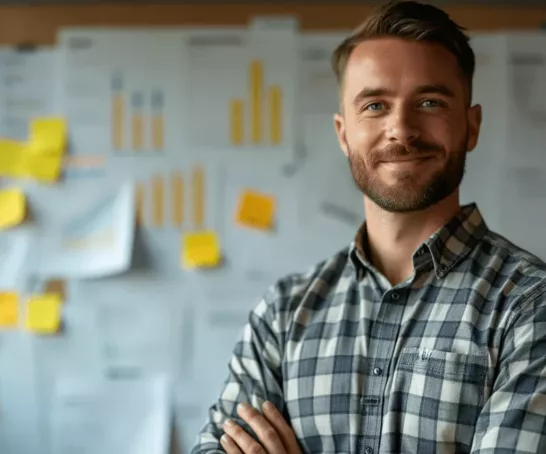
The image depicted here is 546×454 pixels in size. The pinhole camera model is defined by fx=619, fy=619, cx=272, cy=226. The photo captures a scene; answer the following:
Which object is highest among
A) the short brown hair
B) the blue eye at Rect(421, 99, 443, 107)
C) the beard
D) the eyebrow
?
the short brown hair

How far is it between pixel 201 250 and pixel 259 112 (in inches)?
15.0

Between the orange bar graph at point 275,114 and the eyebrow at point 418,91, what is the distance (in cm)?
48

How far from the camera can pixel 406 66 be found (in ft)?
3.51

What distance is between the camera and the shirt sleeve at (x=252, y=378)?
3.66 ft

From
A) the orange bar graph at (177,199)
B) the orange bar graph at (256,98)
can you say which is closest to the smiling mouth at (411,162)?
the orange bar graph at (256,98)

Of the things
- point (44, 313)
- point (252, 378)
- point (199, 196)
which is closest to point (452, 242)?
point (252, 378)

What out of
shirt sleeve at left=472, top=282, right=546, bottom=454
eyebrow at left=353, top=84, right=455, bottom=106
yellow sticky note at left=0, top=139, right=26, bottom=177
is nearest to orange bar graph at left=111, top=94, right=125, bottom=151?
yellow sticky note at left=0, top=139, right=26, bottom=177

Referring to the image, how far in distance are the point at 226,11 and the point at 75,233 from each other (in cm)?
69

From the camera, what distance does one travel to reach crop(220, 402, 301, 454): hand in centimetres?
105

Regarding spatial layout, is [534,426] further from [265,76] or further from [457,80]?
[265,76]

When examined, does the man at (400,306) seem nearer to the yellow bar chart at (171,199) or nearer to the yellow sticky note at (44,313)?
the yellow bar chart at (171,199)

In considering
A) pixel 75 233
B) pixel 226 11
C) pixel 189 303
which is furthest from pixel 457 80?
pixel 75 233

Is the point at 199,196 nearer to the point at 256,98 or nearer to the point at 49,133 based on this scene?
the point at 256,98

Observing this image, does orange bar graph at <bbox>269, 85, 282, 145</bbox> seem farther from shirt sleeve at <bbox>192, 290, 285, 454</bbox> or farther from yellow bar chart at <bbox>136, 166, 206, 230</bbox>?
shirt sleeve at <bbox>192, 290, 285, 454</bbox>
